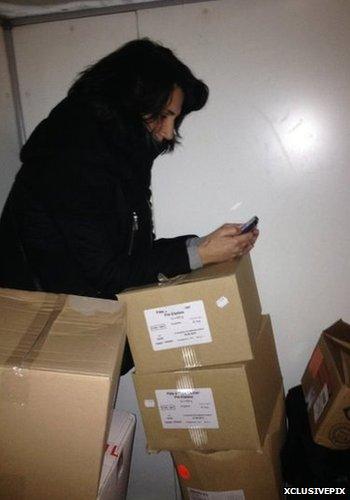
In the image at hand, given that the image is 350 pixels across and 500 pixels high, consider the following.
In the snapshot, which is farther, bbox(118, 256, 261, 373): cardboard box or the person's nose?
the person's nose

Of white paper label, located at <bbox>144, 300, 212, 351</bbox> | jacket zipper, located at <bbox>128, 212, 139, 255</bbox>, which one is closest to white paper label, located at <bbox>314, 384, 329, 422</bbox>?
white paper label, located at <bbox>144, 300, 212, 351</bbox>

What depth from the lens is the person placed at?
2.76 feet

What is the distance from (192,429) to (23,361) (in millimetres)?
510

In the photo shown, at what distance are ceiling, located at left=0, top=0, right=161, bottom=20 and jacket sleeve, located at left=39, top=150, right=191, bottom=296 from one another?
2.26 feet

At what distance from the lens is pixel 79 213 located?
2.76ft

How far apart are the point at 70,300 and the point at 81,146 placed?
1.20 ft

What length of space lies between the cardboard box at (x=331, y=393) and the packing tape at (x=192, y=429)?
0.32m

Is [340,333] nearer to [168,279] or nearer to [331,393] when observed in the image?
[331,393]

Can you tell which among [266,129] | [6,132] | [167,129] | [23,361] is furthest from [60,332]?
[266,129]

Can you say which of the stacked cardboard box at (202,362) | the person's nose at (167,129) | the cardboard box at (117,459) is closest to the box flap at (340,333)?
the stacked cardboard box at (202,362)

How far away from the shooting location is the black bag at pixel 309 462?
961 mm

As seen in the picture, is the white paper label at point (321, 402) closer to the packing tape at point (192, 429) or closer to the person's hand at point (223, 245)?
the packing tape at point (192, 429)

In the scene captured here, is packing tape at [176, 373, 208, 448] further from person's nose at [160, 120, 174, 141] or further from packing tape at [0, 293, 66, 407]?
person's nose at [160, 120, 174, 141]

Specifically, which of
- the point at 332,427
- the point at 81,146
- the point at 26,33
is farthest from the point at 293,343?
the point at 26,33
